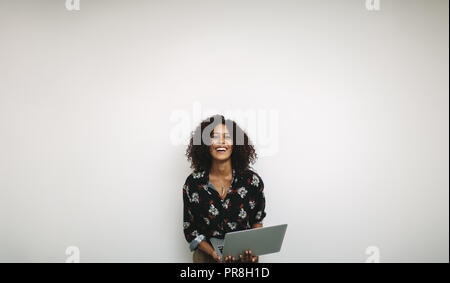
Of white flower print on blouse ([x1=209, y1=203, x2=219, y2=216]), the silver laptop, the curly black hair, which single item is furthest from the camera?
the curly black hair

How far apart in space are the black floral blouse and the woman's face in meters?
0.16

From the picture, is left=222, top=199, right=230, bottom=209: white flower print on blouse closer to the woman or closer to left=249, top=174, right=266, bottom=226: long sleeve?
the woman

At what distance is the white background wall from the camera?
7.72ft

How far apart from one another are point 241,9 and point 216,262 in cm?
176

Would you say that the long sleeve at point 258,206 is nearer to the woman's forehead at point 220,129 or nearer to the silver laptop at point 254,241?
the silver laptop at point 254,241

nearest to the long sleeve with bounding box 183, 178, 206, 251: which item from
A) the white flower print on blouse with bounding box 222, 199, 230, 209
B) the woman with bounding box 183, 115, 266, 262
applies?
the woman with bounding box 183, 115, 266, 262

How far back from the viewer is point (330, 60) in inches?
94.7

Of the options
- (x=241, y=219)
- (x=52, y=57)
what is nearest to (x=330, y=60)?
(x=241, y=219)

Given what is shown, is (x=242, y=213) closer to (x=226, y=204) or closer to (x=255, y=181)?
(x=226, y=204)

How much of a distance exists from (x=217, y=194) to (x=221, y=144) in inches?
11.9

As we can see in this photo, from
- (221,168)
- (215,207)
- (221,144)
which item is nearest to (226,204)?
(215,207)
